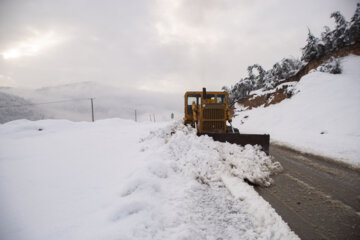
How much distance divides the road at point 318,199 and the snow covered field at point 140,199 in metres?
0.34

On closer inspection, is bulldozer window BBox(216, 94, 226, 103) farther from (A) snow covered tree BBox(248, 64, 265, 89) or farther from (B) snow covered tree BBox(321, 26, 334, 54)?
(A) snow covered tree BBox(248, 64, 265, 89)

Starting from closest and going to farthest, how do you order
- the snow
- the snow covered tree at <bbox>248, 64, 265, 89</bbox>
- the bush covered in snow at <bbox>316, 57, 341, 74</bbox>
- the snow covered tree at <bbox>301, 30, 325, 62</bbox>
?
the snow, the bush covered in snow at <bbox>316, 57, 341, 74</bbox>, the snow covered tree at <bbox>301, 30, 325, 62</bbox>, the snow covered tree at <bbox>248, 64, 265, 89</bbox>

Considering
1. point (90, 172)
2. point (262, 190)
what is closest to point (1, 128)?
point (90, 172)

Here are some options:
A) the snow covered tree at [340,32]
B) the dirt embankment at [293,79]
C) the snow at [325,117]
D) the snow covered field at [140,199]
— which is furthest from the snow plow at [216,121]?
the snow covered tree at [340,32]

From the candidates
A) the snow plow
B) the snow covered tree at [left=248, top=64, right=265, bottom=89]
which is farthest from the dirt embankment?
the snow plow

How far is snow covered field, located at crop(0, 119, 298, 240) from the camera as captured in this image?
2.09 metres

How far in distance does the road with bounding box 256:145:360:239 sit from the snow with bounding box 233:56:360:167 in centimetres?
154

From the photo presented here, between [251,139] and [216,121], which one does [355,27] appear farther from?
[251,139]

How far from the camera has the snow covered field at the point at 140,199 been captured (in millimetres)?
2088

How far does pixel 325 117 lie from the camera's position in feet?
34.3

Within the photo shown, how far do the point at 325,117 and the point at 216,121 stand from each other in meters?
8.59

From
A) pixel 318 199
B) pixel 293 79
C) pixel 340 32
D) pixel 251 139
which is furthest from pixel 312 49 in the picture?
pixel 318 199

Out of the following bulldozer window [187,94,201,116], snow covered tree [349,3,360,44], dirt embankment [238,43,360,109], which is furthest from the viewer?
dirt embankment [238,43,360,109]

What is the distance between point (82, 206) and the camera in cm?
262
